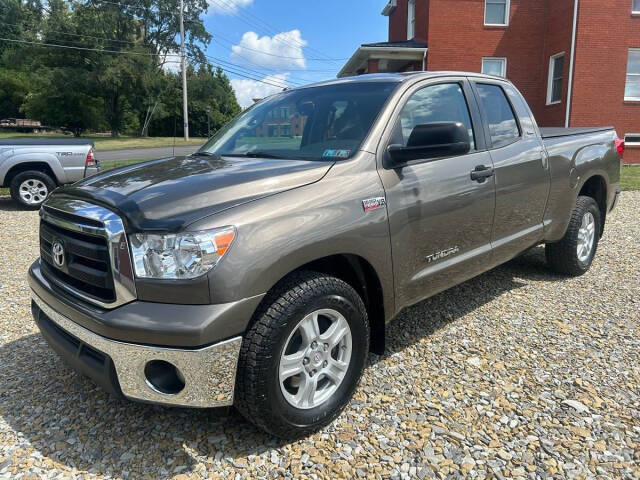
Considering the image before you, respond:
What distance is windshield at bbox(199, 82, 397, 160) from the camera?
9.89 ft

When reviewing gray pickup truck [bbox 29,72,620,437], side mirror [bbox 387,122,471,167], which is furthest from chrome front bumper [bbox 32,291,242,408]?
side mirror [bbox 387,122,471,167]

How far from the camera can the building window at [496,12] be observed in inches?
716

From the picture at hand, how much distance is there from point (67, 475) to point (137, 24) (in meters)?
55.3

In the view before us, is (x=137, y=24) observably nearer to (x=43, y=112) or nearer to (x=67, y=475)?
(x=43, y=112)

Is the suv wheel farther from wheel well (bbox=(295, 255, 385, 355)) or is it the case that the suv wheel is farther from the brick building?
the brick building

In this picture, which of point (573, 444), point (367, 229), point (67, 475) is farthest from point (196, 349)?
point (573, 444)

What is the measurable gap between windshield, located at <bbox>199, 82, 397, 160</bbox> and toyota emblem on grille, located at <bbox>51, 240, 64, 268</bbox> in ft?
4.06

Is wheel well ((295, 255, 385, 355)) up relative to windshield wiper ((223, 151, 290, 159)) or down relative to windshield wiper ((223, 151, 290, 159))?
down

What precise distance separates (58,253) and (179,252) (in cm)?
90

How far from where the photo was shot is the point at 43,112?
51.5 meters

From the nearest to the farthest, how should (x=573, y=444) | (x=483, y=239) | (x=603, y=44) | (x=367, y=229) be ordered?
(x=573, y=444) → (x=367, y=229) → (x=483, y=239) → (x=603, y=44)

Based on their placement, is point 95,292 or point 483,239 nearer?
point 95,292

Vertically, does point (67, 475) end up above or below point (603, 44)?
below

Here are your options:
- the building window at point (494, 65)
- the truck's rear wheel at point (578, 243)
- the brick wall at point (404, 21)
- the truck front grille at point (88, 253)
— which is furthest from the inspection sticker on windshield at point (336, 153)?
the building window at point (494, 65)
